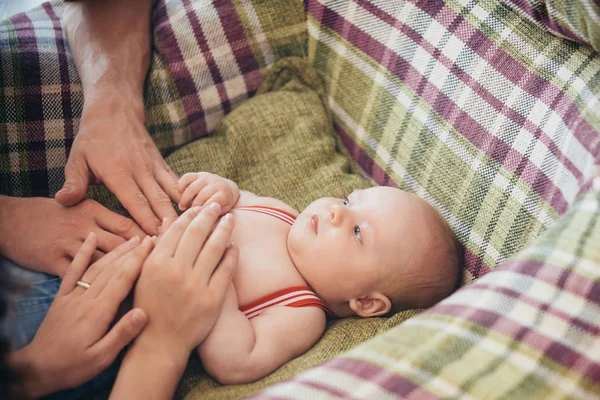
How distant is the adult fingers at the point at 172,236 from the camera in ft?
3.26

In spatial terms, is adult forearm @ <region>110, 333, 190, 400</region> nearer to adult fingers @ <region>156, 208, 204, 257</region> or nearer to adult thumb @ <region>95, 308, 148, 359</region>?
adult thumb @ <region>95, 308, 148, 359</region>

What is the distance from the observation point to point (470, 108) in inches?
47.4

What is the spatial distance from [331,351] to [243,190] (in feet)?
1.68

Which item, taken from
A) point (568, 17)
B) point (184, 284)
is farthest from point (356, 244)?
point (568, 17)

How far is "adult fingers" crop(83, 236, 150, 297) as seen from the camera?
0.97 meters

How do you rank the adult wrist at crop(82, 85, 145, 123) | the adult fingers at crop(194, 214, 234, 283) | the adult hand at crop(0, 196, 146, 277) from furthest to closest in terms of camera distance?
the adult wrist at crop(82, 85, 145, 123), the adult hand at crop(0, 196, 146, 277), the adult fingers at crop(194, 214, 234, 283)

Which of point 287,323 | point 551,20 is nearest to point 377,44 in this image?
point 551,20

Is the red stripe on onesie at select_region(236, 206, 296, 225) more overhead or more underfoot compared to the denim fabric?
more overhead

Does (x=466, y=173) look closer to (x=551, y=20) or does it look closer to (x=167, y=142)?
(x=551, y=20)

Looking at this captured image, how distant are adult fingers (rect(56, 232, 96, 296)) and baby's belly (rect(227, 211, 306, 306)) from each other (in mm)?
284

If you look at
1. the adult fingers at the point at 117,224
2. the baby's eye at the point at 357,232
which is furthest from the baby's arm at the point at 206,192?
Answer: the baby's eye at the point at 357,232

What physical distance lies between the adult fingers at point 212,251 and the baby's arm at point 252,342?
91mm

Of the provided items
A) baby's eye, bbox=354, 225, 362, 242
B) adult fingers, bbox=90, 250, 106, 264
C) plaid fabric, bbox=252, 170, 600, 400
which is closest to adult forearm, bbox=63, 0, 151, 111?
adult fingers, bbox=90, 250, 106, 264

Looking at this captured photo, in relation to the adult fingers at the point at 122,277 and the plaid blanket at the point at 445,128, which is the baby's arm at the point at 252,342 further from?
the plaid blanket at the point at 445,128
